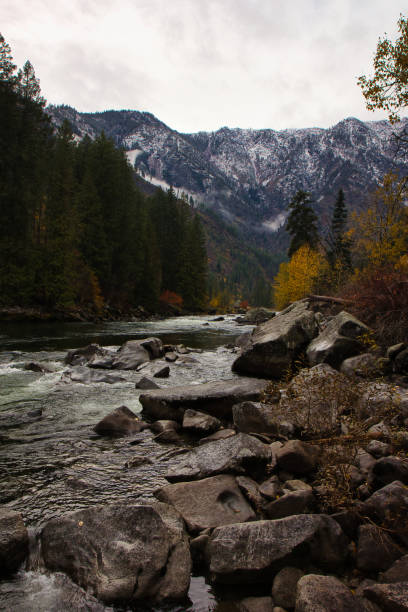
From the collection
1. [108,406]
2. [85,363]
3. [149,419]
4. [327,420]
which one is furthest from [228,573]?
→ [85,363]

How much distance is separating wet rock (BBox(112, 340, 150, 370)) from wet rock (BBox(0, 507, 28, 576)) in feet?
31.7

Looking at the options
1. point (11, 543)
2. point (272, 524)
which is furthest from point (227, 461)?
point (11, 543)

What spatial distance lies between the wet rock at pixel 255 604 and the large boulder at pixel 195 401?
4822mm

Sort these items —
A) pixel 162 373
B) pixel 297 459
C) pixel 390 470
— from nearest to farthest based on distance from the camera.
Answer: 1. pixel 390 470
2. pixel 297 459
3. pixel 162 373

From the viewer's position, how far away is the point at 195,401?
8102mm

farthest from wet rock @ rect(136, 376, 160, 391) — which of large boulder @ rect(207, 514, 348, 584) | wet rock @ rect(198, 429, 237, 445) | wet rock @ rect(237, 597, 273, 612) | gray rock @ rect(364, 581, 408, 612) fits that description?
gray rock @ rect(364, 581, 408, 612)

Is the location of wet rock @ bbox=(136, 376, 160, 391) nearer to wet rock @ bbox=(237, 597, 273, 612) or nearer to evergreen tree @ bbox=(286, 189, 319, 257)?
wet rock @ bbox=(237, 597, 273, 612)

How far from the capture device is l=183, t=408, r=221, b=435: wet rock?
7.06 m

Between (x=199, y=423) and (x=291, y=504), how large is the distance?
3.29 meters

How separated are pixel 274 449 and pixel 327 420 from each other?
40.0 inches

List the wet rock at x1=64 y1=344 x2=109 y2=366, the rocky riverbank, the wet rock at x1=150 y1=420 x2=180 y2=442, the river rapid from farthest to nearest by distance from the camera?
the wet rock at x1=64 y1=344 x2=109 y2=366, the wet rock at x1=150 y1=420 x2=180 y2=442, the river rapid, the rocky riverbank

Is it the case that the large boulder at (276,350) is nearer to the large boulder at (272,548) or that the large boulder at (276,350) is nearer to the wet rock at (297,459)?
the wet rock at (297,459)

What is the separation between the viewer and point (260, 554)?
3369 millimetres

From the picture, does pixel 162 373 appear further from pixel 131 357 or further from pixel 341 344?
pixel 341 344
